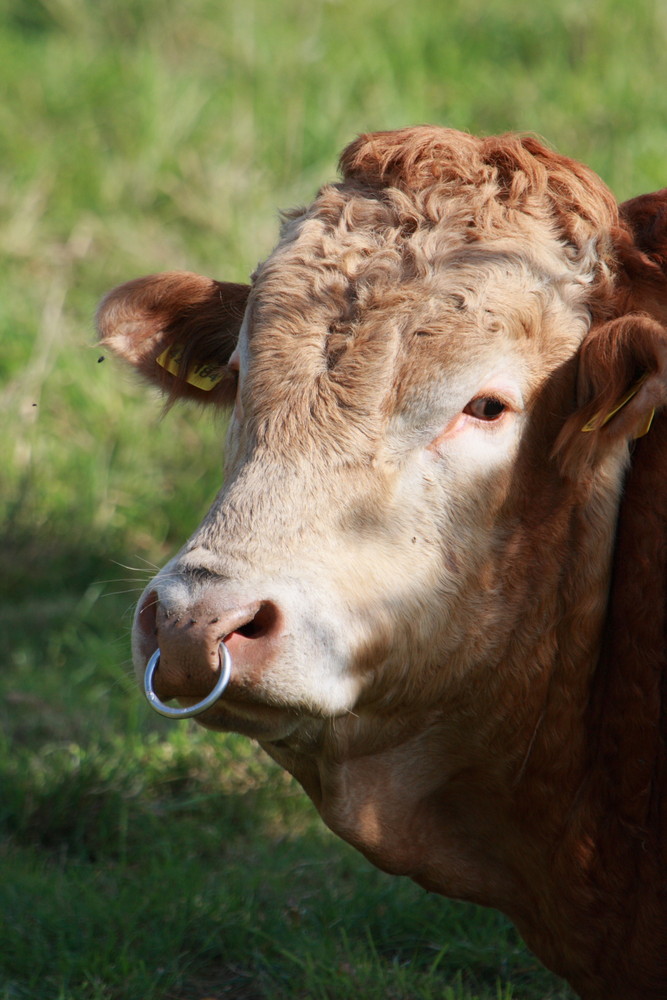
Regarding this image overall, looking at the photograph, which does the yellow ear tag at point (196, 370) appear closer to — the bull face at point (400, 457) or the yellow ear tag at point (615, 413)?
the bull face at point (400, 457)

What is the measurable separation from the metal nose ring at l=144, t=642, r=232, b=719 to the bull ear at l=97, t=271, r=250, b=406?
3.75 feet

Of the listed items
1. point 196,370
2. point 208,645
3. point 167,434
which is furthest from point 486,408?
point 167,434

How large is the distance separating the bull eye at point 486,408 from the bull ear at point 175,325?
90 cm

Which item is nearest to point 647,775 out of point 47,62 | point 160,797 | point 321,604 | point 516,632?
point 516,632

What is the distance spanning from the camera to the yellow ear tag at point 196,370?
12.1 ft

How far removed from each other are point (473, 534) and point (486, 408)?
0.30 m

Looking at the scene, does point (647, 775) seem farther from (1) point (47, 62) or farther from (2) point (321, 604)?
(1) point (47, 62)

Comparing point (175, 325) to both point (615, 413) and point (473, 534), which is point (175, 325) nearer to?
point (473, 534)

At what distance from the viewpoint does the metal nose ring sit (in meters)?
2.49

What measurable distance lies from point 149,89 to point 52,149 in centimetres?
80

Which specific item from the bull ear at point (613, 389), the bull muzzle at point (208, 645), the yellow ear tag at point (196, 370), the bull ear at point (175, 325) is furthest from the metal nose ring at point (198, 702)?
the yellow ear tag at point (196, 370)

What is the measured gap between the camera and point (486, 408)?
2.88 m

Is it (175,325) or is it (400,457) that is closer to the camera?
(400,457)

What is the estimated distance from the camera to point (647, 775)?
2.97m
